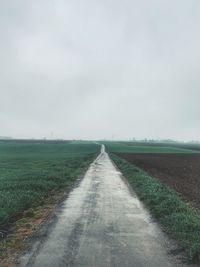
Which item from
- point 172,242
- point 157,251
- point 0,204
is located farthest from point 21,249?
point 0,204

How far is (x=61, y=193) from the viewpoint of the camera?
80.8 ft

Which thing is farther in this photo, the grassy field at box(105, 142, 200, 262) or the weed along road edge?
the grassy field at box(105, 142, 200, 262)

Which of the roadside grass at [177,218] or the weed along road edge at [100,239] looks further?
the roadside grass at [177,218]

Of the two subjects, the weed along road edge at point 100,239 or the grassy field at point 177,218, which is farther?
the grassy field at point 177,218

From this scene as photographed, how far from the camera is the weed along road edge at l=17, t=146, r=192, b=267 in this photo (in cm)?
1029

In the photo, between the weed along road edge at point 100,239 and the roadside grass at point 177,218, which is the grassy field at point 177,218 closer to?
the roadside grass at point 177,218

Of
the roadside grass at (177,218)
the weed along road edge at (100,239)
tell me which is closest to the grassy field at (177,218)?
the roadside grass at (177,218)

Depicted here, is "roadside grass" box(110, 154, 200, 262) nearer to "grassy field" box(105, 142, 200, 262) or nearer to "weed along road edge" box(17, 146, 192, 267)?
"grassy field" box(105, 142, 200, 262)

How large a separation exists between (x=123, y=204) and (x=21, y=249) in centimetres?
989

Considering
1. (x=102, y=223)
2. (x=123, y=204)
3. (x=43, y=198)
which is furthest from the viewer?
(x=43, y=198)

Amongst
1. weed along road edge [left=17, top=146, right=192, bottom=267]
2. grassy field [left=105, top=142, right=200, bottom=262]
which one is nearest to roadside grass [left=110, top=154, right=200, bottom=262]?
grassy field [left=105, top=142, right=200, bottom=262]

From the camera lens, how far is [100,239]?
41.2ft

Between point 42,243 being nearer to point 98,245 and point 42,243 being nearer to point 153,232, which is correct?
point 98,245

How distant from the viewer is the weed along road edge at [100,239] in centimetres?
1029
